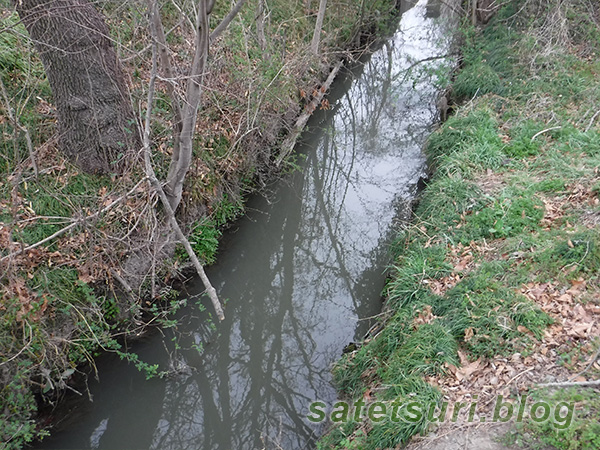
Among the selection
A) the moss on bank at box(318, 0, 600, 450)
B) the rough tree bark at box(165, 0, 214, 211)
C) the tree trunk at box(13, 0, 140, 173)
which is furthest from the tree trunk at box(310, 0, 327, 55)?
the tree trunk at box(13, 0, 140, 173)

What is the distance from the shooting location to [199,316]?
560 centimetres

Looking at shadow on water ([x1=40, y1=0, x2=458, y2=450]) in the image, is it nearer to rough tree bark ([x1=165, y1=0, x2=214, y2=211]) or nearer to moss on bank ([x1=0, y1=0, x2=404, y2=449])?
moss on bank ([x1=0, y1=0, x2=404, y2=449])

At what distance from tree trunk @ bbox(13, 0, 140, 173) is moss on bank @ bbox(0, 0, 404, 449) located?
8.3 inches

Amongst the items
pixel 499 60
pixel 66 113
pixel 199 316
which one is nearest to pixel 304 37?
pixel 499 60

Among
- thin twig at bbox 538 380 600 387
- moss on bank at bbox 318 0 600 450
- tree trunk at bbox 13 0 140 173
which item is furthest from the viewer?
tree trunk at bbox 13 0 140 173

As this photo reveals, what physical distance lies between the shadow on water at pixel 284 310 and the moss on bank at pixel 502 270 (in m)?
0.77

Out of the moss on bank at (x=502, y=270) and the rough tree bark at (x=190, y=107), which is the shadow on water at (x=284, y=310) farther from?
the rough tree bark at (x=190, y=107)

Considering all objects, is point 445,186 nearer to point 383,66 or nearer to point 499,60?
point 499,60

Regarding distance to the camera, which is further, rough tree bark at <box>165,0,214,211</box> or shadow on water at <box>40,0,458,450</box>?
shadow on water at <box>40,0,458,450</box>

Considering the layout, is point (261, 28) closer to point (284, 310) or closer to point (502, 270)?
point (284, 310)

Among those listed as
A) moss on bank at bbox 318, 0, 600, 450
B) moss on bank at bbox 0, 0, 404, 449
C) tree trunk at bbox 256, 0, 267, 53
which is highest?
tree trunk at bbox 256, 0, 267, 53

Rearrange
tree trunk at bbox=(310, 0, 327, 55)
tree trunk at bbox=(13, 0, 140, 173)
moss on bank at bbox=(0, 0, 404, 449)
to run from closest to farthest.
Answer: moss on bank at bbox=(0, 0, 404, 449), tree trunk at bbox=(13, 0, 140, 173), tree trunk at bbox=(310, 0, 327, 55)

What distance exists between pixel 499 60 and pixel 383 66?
4.23 metres

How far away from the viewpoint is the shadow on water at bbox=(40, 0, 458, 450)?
4648mm
